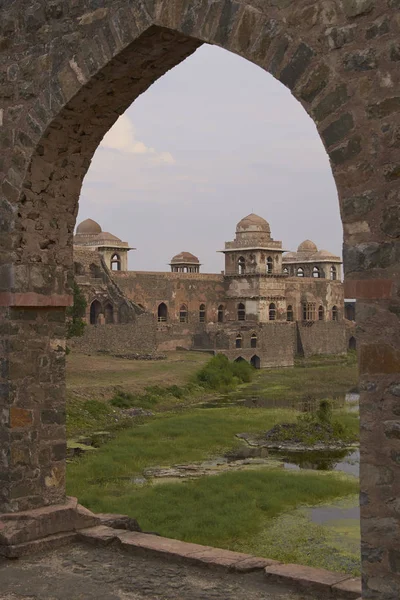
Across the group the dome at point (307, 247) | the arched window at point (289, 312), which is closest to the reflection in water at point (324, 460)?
the arched window at point (289, 312)

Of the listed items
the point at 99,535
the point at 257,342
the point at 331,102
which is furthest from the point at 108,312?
the point at 331,102

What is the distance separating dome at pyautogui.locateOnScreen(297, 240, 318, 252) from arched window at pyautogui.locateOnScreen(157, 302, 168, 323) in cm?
1460

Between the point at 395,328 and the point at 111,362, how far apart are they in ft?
82.4

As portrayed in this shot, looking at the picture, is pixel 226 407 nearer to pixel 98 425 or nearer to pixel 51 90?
pixel 98 425

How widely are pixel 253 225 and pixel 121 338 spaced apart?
13050mm

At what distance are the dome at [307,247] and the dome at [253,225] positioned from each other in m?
9.86

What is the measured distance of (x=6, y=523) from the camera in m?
5.10

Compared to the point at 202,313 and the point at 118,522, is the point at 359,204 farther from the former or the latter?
the point at 202,313

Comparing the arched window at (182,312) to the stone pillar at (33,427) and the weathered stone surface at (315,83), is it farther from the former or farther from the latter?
the weathered stone surface at (315,83)

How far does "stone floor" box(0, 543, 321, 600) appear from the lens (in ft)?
14.0

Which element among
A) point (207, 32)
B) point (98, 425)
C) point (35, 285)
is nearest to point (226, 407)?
point (98, 425)

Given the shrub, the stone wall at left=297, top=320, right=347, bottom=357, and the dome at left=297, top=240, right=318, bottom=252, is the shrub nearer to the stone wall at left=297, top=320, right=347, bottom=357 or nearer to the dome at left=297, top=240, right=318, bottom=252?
the stone wall at left=297, top=320, right=347, bottom=357

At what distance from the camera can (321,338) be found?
43.4 metres

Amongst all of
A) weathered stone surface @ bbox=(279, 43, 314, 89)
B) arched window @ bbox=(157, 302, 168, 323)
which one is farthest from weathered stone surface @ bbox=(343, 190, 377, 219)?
arched window @ bbox=(157, 302, 168, 323)
